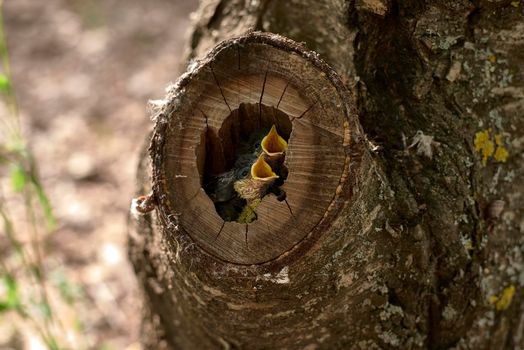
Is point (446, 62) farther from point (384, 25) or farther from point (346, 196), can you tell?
point (346, 196)

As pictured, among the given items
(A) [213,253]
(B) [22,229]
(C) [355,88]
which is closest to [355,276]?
(A) [213,253]

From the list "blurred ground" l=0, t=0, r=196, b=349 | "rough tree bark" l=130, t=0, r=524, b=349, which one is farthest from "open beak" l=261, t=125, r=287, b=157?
"blurred ground" l=0, t=0, r=196, b=349

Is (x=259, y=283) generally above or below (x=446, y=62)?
below

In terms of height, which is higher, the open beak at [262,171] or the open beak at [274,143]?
the open beak at [274,143]

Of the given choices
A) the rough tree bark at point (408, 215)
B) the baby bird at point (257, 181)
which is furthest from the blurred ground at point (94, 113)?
the baby bird at point (257, 181)

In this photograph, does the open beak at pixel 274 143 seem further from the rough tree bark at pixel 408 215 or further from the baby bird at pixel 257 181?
the rough tree bark at pixel 408 215
